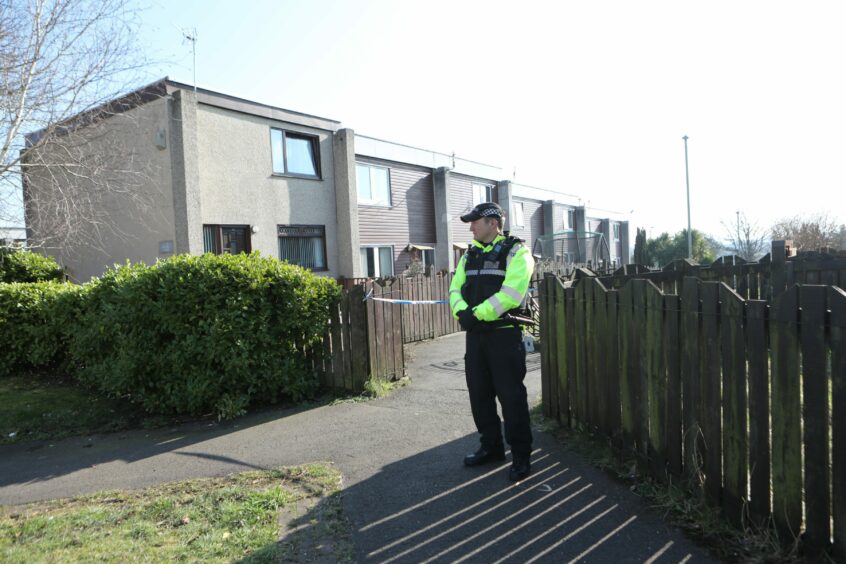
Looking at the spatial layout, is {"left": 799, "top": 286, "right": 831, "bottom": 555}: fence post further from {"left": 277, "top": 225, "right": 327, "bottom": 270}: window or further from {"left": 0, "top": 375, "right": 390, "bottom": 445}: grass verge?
{"left": 277, "top": 225, "right": 327, "bottom": 270}: window

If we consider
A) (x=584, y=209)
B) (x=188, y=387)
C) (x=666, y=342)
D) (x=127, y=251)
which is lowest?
(x=188, y=387)

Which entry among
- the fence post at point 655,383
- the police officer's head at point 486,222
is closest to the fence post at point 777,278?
the fence post at point 655,383

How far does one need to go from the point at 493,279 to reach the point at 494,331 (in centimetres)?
40

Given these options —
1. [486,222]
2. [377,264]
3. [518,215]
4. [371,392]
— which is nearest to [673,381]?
[486,222]

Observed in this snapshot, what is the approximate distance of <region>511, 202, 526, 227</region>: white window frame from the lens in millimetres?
29556

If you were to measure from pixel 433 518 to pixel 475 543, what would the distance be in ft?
1.35

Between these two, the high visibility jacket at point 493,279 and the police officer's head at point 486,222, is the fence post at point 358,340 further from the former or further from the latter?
the police officer's head at point 486,222

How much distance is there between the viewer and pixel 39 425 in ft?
20.5

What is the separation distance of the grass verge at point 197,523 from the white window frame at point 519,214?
26304mm

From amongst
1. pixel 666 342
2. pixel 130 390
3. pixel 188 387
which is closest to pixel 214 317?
pixel 188 387

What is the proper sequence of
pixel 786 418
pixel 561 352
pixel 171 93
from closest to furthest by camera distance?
pixel 786 418 → pixel 561 352 → pixel 171 93

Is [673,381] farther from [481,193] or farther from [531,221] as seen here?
[531,221]

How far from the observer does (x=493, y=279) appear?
4.19 meters

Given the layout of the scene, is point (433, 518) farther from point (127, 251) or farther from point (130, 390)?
point (127, 251)
